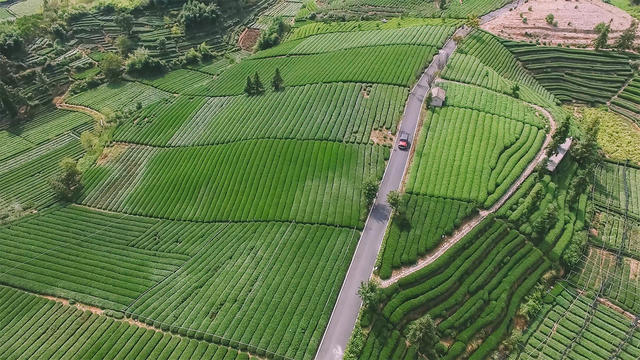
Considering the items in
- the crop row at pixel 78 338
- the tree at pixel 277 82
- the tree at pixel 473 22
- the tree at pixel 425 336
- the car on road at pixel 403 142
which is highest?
the tree at pixel 473 22

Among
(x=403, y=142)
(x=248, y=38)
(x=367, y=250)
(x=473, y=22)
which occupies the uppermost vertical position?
(x=473, y=22)

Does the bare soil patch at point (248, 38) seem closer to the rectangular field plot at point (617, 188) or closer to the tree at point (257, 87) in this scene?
the tree at point (257, 87)

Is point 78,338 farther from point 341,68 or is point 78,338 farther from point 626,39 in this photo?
point 626,39

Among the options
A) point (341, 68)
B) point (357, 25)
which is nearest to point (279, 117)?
point (341, 68)

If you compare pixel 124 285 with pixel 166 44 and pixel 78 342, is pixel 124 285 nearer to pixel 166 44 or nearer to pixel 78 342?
pixel 78 342

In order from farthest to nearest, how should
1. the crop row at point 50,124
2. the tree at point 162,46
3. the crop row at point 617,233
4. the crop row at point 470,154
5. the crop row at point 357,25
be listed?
the tree at point 162,46 < the crop row at point 357,25 < the crop row at point 50,124 < the crop row at point 470,154 < the crop row at point 617,233

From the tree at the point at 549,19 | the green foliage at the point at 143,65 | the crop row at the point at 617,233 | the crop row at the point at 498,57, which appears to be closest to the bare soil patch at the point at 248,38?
the green foliage at the point at 143,65

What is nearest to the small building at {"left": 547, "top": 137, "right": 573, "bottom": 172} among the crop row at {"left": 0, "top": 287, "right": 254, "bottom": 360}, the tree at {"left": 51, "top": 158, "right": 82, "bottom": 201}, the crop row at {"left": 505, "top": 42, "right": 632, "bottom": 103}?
the crop row at {"left": 505, "top": 42, "right": 632, "bottom": 103}
